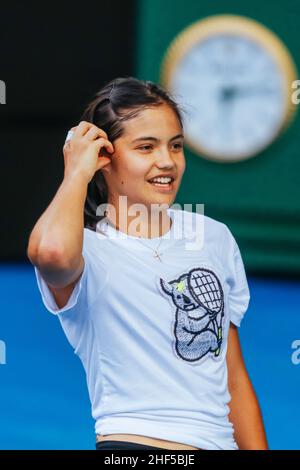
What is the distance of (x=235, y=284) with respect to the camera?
2.08 metres

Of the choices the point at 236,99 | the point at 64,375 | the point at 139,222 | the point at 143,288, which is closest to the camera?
the point at 143,288

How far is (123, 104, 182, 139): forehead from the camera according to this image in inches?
79.0

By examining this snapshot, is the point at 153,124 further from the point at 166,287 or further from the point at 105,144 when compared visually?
the point at 166,287

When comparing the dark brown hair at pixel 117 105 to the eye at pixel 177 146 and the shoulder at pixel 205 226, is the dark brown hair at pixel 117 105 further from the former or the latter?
the shoulder at pixel 205 226

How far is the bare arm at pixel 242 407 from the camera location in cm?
206

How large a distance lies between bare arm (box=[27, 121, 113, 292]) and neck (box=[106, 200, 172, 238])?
0.13 m

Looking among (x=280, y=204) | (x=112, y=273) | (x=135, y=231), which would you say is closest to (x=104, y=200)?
(x=135, y=231)

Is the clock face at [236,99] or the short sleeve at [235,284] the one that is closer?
the short sleeve at [235,284]

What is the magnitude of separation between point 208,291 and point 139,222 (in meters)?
0.22

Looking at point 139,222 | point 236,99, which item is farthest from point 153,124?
point 236,99

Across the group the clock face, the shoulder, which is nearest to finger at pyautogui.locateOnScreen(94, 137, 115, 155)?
the shoulder

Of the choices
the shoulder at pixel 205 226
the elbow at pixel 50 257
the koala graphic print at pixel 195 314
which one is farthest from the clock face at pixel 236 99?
the elbow at pixel 50 257

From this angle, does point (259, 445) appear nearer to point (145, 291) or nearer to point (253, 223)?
point (145, 291)

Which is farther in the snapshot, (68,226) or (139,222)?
(139,222)
